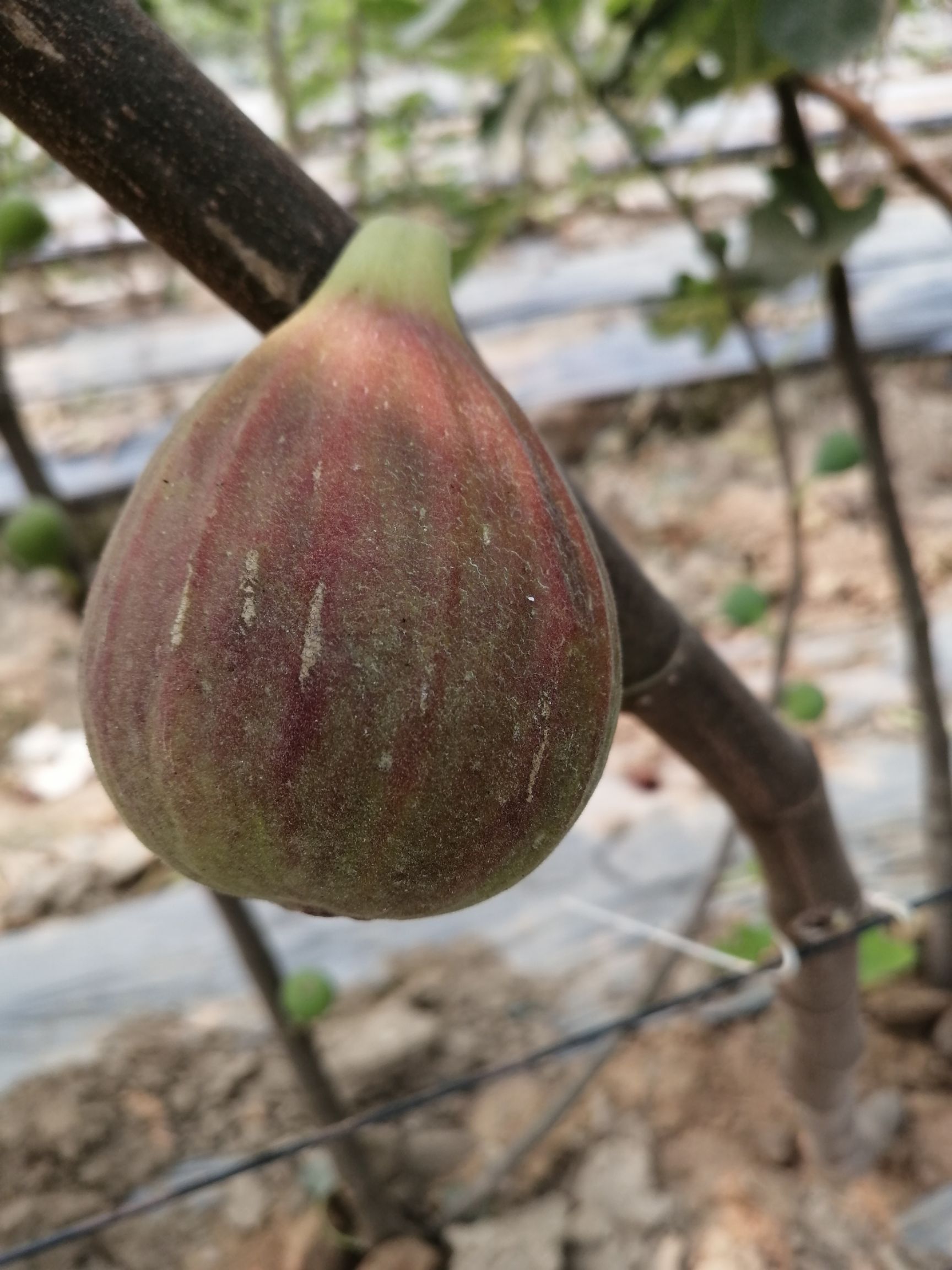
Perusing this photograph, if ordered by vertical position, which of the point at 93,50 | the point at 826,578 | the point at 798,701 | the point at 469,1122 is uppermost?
the point at 93,50

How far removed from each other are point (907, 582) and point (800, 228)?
36cm

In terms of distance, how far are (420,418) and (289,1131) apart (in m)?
1.11

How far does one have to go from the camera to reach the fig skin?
1.01 feet

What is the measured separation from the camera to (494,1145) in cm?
118

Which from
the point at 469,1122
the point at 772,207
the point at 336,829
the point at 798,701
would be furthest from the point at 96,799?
the point at 336,829

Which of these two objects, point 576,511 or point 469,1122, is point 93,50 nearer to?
point 576,511

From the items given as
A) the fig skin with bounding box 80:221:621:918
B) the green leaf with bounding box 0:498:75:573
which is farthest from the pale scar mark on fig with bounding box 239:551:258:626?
the green leaf with bounding box 0:498:75:573

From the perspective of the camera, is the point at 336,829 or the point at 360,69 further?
the point at 360,69

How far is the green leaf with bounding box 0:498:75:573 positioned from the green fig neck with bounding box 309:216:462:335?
0.33m

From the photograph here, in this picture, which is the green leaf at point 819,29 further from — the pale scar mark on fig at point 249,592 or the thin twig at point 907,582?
the pale scar mark on fig at point 249,592

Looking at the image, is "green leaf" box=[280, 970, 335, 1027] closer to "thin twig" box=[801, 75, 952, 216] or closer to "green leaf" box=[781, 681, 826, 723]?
"green leaf" box=[781, 681, 826, 723]

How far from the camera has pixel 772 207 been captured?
869mm

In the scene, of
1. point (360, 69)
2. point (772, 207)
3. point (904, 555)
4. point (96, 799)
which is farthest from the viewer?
point (360, 69)

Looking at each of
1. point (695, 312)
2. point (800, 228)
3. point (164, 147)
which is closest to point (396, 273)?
point (164, 147)
